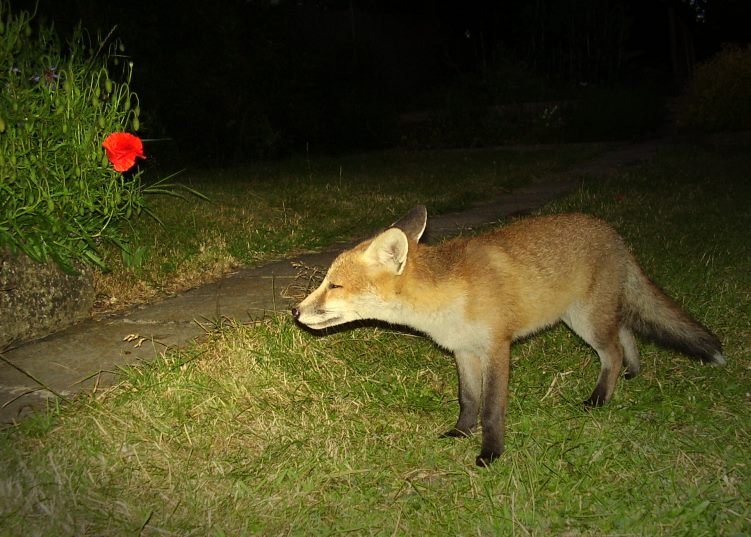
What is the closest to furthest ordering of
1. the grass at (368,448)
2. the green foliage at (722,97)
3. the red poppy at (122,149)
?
the grass at (368,448)
the red poppy at (122,149)
the green foliage at (722,97)

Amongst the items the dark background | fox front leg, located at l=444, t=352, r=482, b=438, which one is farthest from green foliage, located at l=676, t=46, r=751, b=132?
fox front leg, located at l=444, t=352, r=482, b=438

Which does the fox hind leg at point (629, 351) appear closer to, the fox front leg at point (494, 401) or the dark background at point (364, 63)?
the fox front leg at point (494, 401)

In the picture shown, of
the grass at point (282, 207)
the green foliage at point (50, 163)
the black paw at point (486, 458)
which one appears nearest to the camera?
the black paw at point (486, 458)

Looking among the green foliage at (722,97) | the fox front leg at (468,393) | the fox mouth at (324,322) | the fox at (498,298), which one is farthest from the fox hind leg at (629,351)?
the green foliage at (722,97)

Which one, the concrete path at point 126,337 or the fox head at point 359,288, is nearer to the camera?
the fox head at point 359,288

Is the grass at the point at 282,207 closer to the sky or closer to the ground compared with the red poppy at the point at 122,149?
closer to the ground

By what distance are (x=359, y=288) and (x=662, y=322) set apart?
1.87m

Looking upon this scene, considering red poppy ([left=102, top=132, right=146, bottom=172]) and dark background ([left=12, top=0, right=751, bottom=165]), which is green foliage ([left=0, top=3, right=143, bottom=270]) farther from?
dark background ([left=12, top=0, right=751, bottom=165])

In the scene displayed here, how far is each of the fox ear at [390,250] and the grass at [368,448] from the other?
82 cm

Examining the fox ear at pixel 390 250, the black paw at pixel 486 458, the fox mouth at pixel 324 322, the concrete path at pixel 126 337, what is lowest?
the black paw at pixel 486 458

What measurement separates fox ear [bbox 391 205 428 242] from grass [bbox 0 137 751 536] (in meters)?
0.90

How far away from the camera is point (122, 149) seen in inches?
190

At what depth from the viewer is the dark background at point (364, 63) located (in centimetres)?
1216

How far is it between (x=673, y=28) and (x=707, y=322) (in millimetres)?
21670
